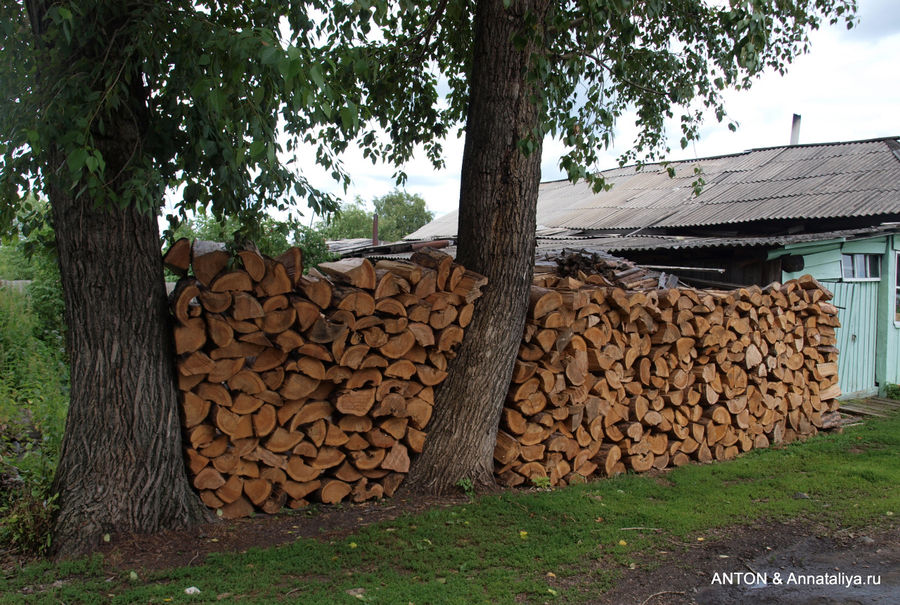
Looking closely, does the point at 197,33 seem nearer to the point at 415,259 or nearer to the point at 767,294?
the point at 415,259

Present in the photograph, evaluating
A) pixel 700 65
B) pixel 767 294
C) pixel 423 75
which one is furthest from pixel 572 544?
pixel 700 65

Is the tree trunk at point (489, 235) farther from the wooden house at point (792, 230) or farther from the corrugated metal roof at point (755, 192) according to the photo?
the corrugated metal roof at point (755, 192)

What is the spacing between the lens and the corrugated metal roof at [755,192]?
11562mm

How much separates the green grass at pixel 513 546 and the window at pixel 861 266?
4889mm

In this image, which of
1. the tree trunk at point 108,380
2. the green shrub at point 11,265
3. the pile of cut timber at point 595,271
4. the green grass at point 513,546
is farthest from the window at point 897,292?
the green shrub at point 11,265

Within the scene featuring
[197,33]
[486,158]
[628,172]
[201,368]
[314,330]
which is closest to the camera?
[197,33]

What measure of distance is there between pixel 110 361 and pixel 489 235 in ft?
9.36

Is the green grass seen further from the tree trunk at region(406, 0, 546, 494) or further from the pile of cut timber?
the pile of cut timber

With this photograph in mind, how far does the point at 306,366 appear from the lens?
466 centimetres

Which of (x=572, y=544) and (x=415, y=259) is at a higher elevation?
(x=415, y=259)

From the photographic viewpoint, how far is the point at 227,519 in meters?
4.54

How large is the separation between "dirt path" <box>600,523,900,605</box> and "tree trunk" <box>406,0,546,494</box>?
5.35 feet

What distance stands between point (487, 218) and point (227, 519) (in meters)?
2.93

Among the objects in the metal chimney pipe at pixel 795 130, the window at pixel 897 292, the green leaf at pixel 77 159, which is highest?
the metal chimney pipe at pixel 795 130
